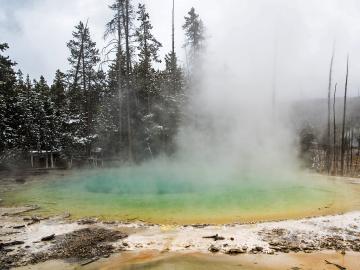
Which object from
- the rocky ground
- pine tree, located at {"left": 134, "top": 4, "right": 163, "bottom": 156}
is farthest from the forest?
the rocky ground

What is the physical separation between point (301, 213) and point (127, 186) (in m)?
7.19

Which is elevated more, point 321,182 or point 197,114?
point 197,114

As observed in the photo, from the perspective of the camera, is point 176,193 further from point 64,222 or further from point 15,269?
point 15,269

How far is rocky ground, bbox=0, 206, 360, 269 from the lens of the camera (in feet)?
20.3

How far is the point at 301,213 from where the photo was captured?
9.05 metres

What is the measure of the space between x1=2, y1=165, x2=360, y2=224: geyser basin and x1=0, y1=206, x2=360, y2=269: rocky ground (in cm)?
81

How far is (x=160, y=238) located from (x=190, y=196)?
4622 millimetres

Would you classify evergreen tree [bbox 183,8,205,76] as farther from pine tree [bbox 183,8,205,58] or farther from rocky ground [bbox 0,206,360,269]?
rocky ground [bbox 0,206,360,269]

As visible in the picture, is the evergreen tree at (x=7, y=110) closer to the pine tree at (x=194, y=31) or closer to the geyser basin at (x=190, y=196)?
the geyser basin at (x=190, y=196)

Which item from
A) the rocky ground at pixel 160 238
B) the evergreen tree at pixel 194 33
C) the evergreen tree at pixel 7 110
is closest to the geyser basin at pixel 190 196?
the rocky ground at pixel 160 238

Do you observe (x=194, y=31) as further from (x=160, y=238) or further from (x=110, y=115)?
(x=160, y=238)

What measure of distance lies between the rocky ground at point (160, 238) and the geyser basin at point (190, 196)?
808 mm

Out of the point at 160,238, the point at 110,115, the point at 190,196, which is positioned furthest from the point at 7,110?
the point at 160,238

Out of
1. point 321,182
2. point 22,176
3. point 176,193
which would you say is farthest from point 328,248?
point 22,176
